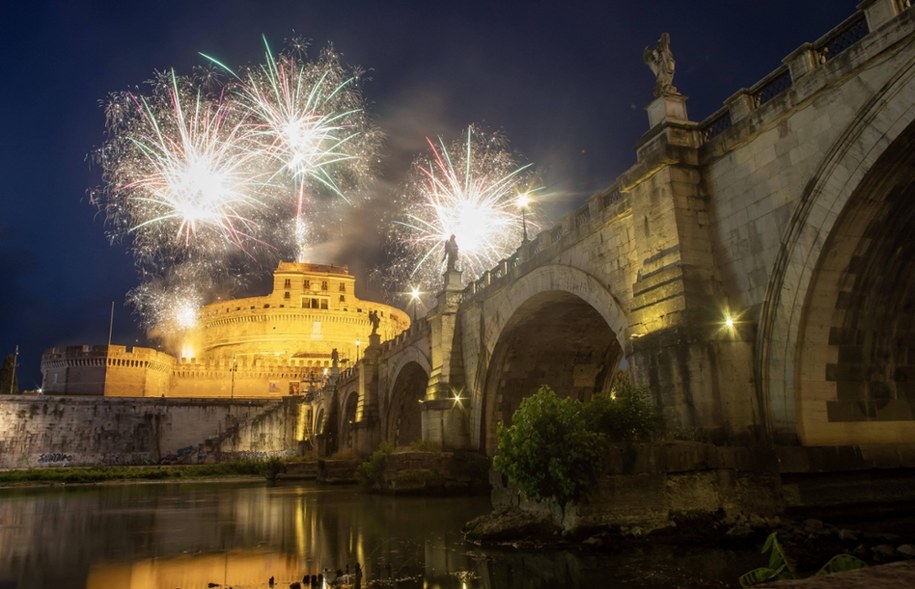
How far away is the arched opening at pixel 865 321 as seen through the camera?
9844 mm

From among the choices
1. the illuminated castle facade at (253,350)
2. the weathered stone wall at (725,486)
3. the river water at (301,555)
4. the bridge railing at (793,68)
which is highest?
A: the illuminated castle facade at (253,350)

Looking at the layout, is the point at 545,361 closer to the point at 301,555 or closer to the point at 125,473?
the point at 301,555

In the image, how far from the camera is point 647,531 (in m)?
9.59

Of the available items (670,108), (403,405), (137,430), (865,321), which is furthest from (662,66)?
(137,430)

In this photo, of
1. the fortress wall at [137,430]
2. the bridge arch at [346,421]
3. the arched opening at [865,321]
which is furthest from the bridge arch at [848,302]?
Result: the fortress wall at [137,430]

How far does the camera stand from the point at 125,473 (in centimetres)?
4038

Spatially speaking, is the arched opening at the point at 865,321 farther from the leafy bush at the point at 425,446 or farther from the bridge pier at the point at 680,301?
the leafy bush at the point at 425,446

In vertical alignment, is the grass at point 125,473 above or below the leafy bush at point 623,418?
below

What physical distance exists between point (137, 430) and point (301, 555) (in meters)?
52.1

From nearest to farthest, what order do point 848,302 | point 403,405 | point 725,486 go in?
1. point 725,486
2. point 848,302
3. point 403,405

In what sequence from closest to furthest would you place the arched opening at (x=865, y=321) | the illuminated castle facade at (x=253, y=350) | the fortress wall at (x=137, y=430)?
the arched opening at (x=865, y=321) → the fortress wall at (x=137, y=430) → the illuminated castle facade at (x=253, y=350)

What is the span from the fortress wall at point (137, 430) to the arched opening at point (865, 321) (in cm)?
5294

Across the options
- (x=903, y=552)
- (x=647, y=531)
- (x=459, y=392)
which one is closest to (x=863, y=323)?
(x=903, y=552)

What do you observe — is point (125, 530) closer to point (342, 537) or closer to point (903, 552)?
point (342, 537)
